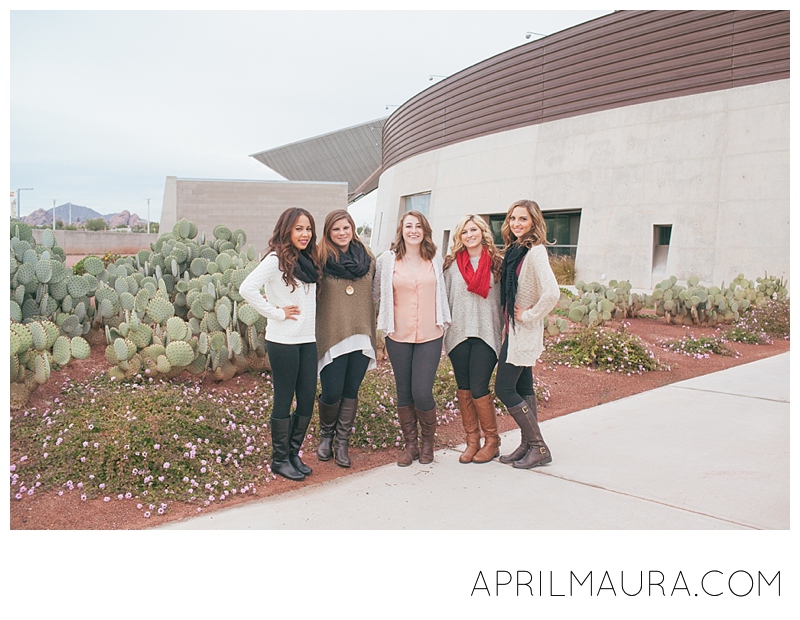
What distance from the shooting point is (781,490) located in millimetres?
4383

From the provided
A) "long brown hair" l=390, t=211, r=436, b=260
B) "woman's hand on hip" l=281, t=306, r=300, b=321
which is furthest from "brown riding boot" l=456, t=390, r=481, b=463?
"woman's hand on hip" l=281, t=306, r=300, b=321

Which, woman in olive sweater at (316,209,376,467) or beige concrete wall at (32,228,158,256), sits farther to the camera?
beige concrete wall at (32,228,158,256)

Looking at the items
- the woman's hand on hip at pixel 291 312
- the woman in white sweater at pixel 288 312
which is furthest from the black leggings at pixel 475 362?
the woman's hand on hip at pixel 291 312

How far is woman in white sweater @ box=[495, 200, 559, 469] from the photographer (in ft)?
15.5

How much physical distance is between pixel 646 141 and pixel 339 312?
57.9 ft

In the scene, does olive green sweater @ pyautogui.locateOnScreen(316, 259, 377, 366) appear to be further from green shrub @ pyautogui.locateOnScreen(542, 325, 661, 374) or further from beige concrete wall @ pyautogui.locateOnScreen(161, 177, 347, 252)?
beige concrete wall @ pyautogui.locateOnScreen(161, 177, 347, 252)

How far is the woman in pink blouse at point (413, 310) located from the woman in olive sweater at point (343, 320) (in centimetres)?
13

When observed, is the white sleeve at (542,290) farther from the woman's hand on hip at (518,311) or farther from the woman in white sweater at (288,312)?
the woman in white sweater at (288,312)

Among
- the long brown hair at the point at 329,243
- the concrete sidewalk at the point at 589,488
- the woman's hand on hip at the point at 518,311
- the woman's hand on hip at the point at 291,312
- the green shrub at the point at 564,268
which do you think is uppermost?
the green shrub at the point at 564,268

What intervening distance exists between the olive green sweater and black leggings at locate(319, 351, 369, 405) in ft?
0.38

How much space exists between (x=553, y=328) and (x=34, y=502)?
21.4 ft

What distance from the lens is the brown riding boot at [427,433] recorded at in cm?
486

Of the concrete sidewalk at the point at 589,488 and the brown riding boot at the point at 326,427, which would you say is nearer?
the concrete sidewalk at the point at 589,488

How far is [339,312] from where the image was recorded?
4.71m
